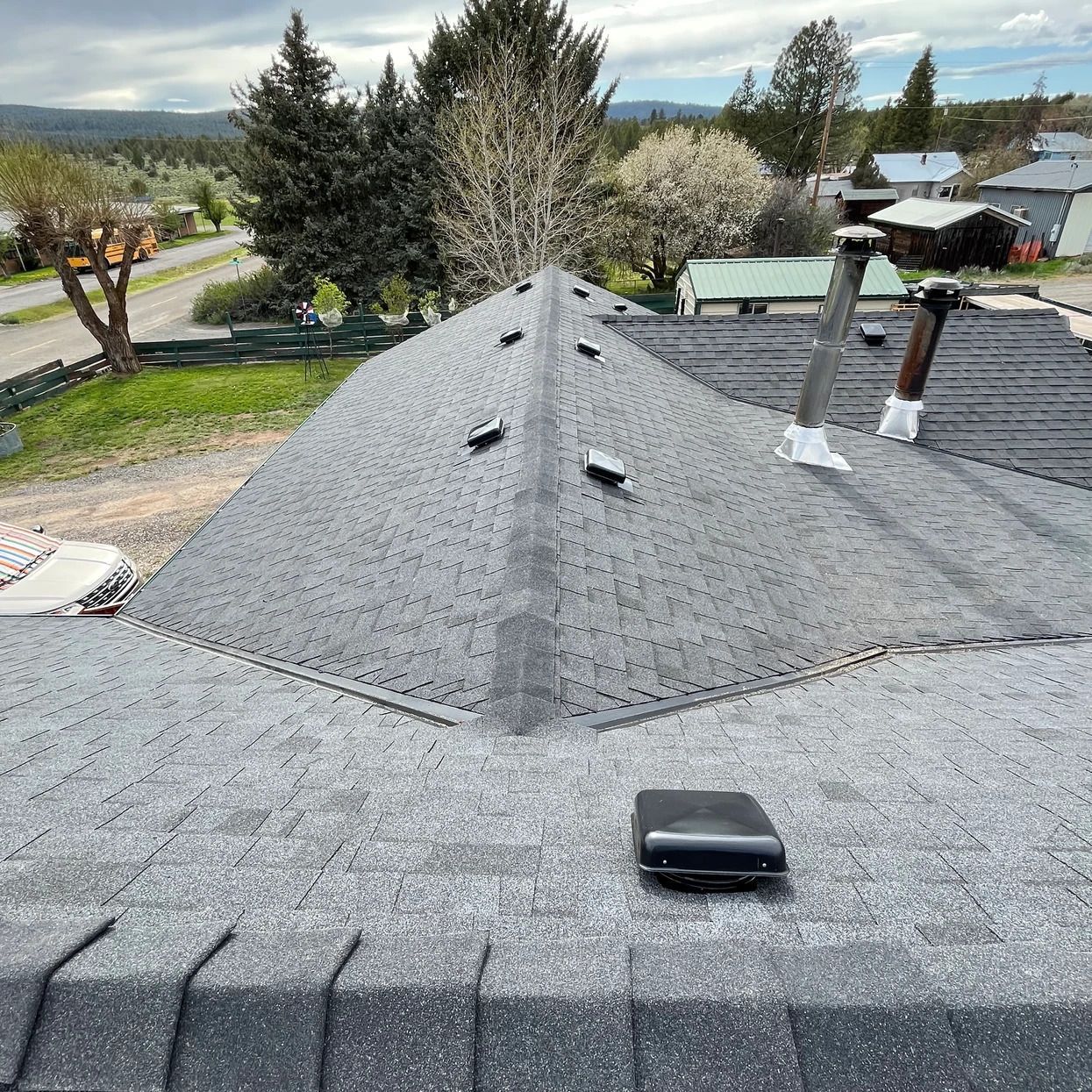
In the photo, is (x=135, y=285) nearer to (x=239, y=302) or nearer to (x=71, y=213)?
(x=239, y=302)

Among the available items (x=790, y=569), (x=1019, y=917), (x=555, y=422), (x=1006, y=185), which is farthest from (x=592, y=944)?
(x=1006, y=185)

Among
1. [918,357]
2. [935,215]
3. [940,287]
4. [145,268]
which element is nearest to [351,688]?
[918,357]

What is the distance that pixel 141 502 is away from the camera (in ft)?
51.0

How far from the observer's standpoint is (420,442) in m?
7.46

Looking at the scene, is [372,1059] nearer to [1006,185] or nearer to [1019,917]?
[1019,917]

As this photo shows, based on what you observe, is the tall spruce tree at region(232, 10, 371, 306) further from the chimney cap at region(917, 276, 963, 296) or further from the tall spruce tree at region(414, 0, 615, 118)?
the chimney cap at region(917, 276, 963, 296)

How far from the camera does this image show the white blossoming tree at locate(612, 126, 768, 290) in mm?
31703

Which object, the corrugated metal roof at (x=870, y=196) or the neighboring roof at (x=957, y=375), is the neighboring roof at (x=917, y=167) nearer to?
the corrugated metal roof at (x=870, y=196)

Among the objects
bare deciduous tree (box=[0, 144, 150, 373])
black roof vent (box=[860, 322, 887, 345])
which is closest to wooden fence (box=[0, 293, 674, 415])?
bare deciduous tree (box=[0, 144, 150, 373])

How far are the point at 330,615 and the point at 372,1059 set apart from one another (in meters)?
3.53

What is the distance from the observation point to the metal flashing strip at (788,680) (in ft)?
11.4

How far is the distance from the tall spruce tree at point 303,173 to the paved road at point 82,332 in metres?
5.54

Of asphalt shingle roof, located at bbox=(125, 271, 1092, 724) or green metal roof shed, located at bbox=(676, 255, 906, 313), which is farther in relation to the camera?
green metal roof shed, located at bbox=(676, 255, 906, 313)

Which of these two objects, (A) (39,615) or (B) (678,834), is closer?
(B) (678,834)
